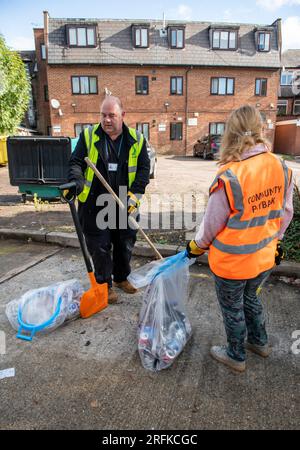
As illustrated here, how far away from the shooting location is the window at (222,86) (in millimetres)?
24547

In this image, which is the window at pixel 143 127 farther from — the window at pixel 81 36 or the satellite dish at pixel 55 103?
the window at pixel 81 36

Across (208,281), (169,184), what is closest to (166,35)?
(169,184)

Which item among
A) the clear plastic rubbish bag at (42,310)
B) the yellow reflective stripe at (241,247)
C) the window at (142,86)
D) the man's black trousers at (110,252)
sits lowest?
the clear plastic rubbish bag at (42,310)

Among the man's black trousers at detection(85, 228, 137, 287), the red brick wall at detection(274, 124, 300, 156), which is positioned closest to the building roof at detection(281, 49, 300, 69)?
the red brick wall at detection(274, 124, 300, 156)

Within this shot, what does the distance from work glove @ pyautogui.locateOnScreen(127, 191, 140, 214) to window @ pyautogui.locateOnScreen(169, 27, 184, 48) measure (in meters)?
24.4

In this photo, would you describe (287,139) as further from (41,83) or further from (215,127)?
(41,83)

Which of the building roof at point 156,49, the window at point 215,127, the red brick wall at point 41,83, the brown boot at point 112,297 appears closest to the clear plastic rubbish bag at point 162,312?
the brown boot at point 112,297

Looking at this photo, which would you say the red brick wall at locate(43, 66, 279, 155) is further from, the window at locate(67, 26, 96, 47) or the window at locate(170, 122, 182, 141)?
the window at locate(67, 26, 96, 47)

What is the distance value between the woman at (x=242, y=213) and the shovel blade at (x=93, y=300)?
4.04 feet

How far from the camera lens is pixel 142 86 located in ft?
78.9

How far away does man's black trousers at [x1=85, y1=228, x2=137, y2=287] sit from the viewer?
324 centimetres

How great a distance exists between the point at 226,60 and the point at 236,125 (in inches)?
996
